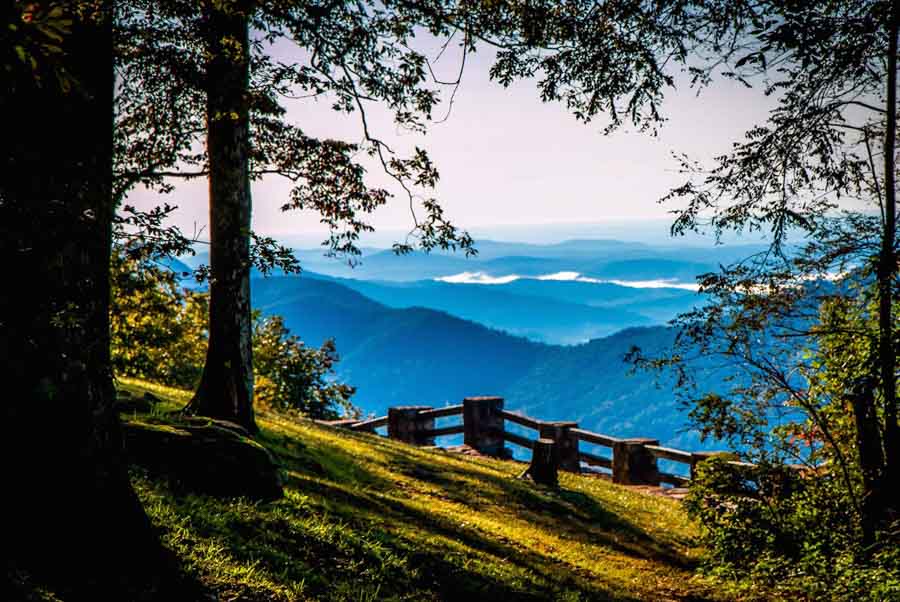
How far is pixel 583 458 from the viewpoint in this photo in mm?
19281

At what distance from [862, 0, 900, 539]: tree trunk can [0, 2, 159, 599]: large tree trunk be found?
6.86 metres

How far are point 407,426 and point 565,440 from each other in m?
4.70

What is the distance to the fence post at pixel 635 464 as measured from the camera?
59.6 feet

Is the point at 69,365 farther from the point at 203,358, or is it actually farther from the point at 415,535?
the point at 203,358

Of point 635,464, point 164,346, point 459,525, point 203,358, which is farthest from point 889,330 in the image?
point 203,358

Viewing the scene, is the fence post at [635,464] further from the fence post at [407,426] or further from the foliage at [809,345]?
the foliage at [809,345]

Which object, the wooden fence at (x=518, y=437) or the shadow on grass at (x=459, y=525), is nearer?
the shadow on grass at (x=459, y=525)

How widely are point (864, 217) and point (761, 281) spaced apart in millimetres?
1256

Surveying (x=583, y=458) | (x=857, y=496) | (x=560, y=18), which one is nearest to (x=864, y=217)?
(x=857, y=496)

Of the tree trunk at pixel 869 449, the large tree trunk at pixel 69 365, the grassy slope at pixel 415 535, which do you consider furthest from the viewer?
the tree trunk at pixel 869 449

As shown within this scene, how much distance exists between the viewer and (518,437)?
19953 mm

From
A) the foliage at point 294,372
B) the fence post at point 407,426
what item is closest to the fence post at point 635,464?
the fence post at point 407,426

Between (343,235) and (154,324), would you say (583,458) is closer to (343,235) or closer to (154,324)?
(343,235)

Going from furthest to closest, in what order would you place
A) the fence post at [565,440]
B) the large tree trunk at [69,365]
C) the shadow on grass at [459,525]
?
1. the fence post at [565,440]
2. the shadow on grass at [459,525]
3. the large tree trunk at [69,365]
